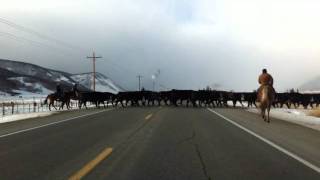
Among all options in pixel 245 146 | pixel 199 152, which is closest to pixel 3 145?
pixel 199 152

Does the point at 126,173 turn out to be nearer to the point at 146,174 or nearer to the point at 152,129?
the point at 146,174

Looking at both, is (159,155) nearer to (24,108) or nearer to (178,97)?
(178,97)

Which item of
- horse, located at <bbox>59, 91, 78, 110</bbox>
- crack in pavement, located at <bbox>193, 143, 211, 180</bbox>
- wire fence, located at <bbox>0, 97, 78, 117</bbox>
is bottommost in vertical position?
crack in pavement, located at <bbox>193, 143, 211, 180</bbox>

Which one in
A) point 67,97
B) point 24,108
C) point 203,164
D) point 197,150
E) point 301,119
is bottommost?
point 203,164

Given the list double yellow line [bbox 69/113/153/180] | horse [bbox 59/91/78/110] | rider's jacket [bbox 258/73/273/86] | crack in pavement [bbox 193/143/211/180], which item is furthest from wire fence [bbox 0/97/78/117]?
crack in pavement [bbox 193/143/211/180]

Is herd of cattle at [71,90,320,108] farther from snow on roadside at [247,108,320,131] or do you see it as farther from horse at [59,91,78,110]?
snow on roadside at [247,108,320,131]

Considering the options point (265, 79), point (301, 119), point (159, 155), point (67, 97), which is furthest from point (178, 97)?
point (159, 155)

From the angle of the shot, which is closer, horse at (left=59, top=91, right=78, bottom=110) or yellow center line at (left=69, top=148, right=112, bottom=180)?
yellow center line at (left=69, top=148, right=112, bottom=180)

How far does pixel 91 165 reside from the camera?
9055 mm

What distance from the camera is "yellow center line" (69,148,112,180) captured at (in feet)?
26.2

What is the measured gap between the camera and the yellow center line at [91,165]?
7973mm

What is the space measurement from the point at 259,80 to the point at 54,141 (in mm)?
12127

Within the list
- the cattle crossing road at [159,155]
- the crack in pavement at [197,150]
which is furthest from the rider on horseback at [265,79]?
the crack in pavement at [197,150]

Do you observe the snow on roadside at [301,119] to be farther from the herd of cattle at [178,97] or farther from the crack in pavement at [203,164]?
the herd of cattle at [178,97]
